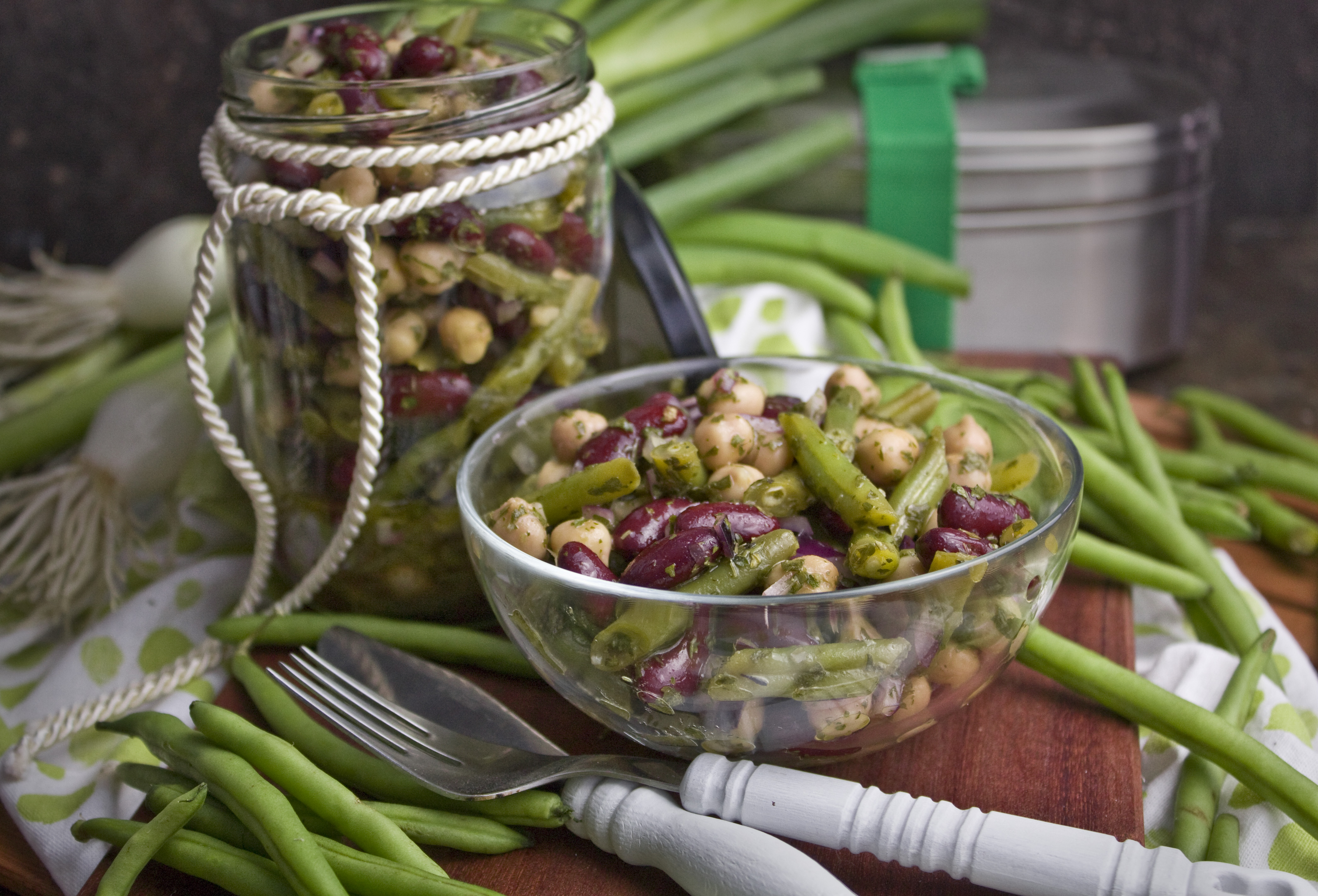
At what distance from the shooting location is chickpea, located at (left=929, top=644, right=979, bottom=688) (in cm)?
63

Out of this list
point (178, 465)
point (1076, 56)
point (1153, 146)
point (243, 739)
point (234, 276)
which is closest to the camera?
point (243, 739)

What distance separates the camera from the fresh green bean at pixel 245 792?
606mm

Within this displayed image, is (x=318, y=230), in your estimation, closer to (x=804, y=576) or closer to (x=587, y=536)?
(x=587, y=536)

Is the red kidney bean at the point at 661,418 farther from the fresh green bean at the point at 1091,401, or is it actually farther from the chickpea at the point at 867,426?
the fresh green bean at the point at 1091,401

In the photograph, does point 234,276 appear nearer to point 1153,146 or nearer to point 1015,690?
point 1015,690

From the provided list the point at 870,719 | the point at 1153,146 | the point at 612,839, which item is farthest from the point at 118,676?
the point at 1153,146

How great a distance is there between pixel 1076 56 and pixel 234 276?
5.24ft

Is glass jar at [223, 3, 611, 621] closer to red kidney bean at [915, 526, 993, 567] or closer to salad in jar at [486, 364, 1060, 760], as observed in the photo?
salad in jar at [486, 364, 1060, 760]

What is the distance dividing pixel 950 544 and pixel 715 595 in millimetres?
142

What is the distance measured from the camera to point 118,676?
0.90 metres

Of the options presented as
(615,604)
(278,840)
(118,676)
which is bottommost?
(118,676)

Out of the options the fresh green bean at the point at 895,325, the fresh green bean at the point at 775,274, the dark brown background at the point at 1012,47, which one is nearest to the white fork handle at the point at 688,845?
the fresh green bean at the point at 895,325

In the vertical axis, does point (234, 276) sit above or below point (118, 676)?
above

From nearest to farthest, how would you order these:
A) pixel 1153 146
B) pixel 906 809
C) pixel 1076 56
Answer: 1. pixel 906 809
2. pixel 1153 146
3. pixel 1076 56
